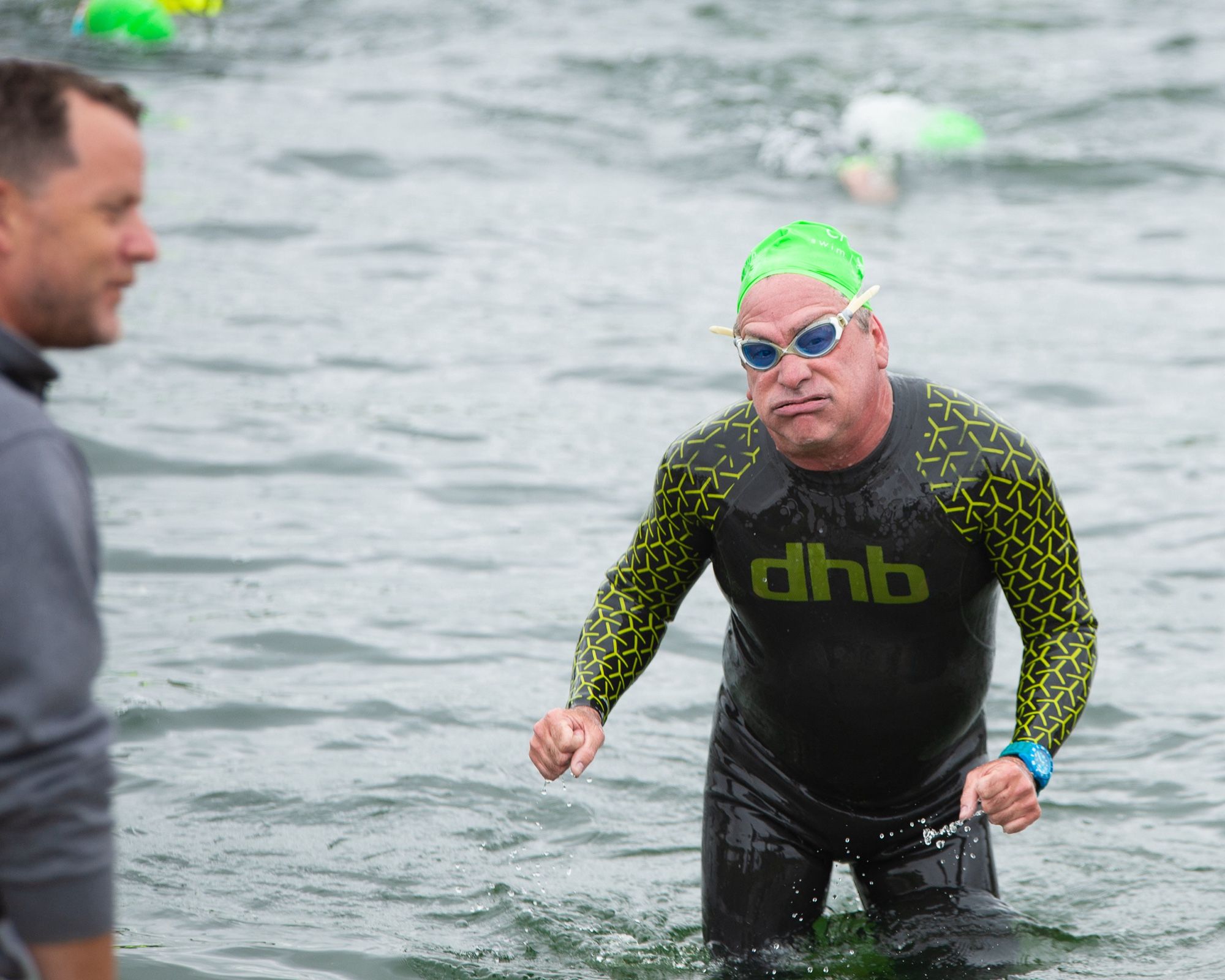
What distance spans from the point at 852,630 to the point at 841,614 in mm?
57

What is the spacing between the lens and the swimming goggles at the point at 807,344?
4215 millimetres

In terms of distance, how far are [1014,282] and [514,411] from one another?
4.95m

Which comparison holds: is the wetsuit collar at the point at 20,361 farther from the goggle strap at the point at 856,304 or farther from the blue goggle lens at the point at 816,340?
the goggle strap at the point at 856,304

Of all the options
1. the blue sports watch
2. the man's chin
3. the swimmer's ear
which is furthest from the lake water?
the swimmer's ear

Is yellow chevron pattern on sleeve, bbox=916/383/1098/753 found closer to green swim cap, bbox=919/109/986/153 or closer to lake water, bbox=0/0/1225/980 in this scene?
lake water, bbox=0/0/1225/980

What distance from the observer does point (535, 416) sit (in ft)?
36.3

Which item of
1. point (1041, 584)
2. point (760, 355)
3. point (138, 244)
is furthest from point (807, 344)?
point (138, 244)

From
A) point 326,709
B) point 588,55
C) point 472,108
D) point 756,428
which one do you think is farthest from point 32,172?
point 588,55

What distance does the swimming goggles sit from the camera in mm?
4215

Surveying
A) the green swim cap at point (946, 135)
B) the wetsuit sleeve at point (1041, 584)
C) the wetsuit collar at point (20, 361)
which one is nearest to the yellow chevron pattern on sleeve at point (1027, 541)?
the wetsuit sleeve at point (1041, 584)

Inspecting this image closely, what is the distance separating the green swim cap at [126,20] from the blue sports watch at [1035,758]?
17.7 m

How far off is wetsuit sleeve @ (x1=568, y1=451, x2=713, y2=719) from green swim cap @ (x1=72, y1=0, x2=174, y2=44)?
655 inches

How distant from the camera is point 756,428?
15.0ft

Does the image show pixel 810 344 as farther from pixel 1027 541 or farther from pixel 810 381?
pixel 1027 541
